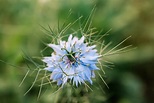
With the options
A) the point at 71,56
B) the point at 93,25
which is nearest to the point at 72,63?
the point at 71,56

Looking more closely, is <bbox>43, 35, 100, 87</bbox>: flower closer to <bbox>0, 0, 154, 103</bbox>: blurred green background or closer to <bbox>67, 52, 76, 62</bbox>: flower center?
<bbox>67, 52, 76, 62</bbox>: flower center

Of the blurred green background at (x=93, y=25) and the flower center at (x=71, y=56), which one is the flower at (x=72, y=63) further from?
the blurred green background at (x=93, y=25)

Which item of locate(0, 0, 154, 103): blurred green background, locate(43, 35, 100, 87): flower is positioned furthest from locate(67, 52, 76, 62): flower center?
locate(0, 0, 154, 103): blurred green background

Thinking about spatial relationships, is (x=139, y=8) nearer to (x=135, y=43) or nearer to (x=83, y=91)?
(x=135, y=43)

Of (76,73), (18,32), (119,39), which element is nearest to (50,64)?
(76,73)

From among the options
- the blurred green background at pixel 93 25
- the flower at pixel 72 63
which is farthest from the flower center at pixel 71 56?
the blurred green background at pixel 93 25

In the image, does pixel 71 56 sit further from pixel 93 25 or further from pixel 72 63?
pixel 93 25
